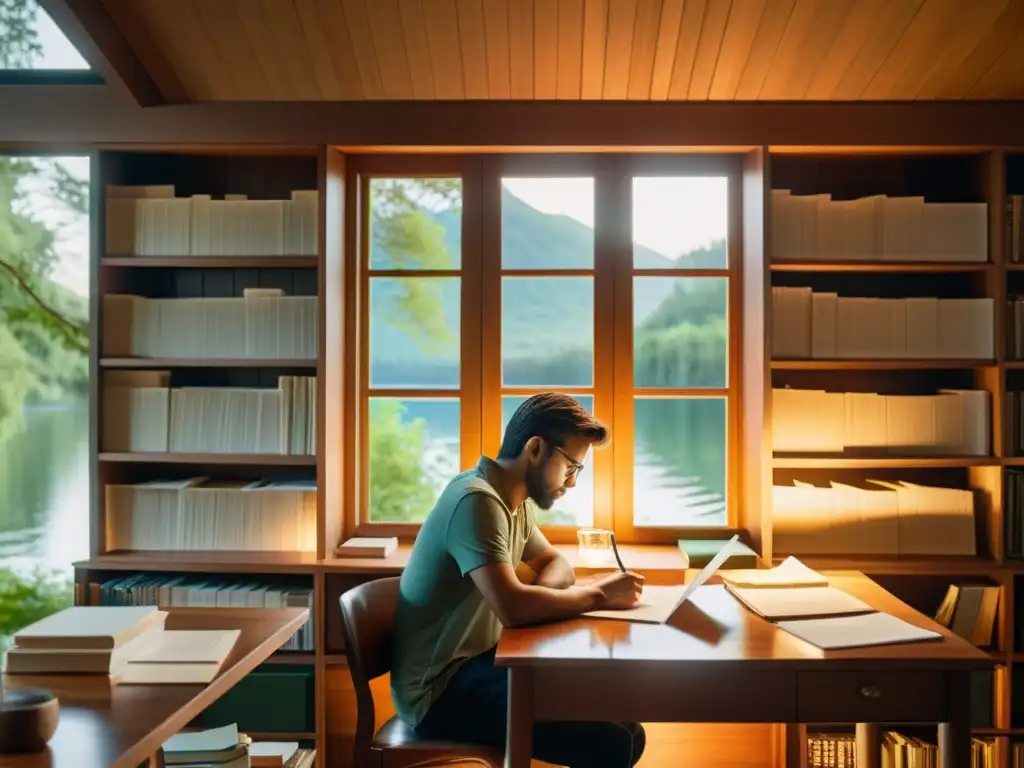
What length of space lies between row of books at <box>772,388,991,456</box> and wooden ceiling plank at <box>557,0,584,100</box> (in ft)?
4.49

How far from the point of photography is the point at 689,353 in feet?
13.0

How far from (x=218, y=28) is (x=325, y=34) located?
374 mm

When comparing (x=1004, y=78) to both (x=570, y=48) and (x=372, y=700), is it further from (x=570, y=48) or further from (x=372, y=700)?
(x=372, y=700)

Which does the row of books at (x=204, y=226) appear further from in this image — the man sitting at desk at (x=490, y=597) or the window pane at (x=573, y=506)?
the man sitting at desk at (x=490, y=597)

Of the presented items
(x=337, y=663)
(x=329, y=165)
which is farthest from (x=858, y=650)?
(x=329, y=165)

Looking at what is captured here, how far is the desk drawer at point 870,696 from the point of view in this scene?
240cm

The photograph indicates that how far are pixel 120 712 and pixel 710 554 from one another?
87.8 inches

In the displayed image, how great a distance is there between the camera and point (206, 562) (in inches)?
143

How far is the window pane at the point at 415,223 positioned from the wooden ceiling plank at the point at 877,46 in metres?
1.53

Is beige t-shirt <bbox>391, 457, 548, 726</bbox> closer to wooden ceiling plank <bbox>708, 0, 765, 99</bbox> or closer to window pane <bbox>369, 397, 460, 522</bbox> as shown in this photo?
window pane <bbox>369, 397, 460, 522</bbox>

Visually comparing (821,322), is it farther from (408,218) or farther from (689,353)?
(408,218)

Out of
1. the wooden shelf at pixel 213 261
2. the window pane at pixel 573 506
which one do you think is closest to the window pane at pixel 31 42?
the wooden shelf at pixel 213 261

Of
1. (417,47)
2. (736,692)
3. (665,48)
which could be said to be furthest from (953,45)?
(736,692)

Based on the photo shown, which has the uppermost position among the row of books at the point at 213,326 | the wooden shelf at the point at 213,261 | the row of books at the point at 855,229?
the row of books at the point at 855,229
